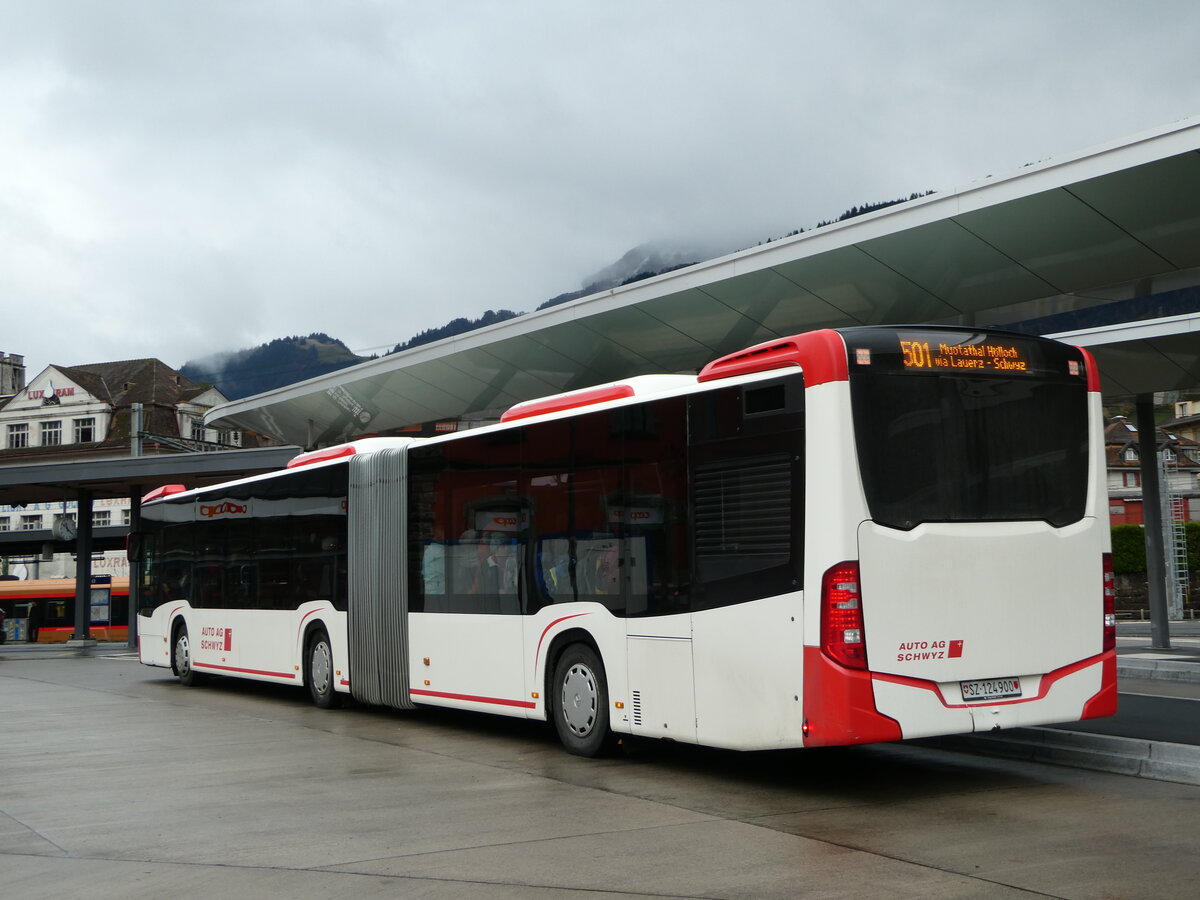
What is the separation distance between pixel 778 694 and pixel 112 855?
4144 mm

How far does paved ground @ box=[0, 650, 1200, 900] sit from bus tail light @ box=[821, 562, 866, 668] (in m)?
1.04

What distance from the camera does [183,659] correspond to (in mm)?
20969

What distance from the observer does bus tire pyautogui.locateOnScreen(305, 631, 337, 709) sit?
16.2 meters

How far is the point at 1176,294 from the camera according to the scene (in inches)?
712

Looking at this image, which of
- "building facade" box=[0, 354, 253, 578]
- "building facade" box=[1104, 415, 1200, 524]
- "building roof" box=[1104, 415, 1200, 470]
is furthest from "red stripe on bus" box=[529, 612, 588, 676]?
"building roof" box=[1104, 415, 1200, 470]

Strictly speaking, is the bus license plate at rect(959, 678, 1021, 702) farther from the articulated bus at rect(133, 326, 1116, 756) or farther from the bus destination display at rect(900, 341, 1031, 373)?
the bus destination display at rect(900, 341, 1031, 373)

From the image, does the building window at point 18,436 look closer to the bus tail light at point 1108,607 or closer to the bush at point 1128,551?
the bush at point 1128,551

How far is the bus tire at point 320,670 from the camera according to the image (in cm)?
1616

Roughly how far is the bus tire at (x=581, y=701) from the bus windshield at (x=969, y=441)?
10.6 ft

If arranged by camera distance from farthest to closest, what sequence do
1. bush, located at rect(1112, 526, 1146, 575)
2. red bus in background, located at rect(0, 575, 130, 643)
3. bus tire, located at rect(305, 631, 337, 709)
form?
bush, located at rect(1112, 526, 1146, 575) → red bus in background, located at rect(0, 575, 130, 643) → bus tire, located at rect(305, 631, 337, 709)

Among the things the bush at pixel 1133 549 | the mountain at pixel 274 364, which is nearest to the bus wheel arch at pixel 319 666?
the bush at pixel 1133 549

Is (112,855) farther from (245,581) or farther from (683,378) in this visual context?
(245,581)

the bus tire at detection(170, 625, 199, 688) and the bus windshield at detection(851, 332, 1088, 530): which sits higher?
the bus windshield at detection(851, 332, 1088, 530)

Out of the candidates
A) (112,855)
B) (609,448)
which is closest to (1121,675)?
(609,448)
